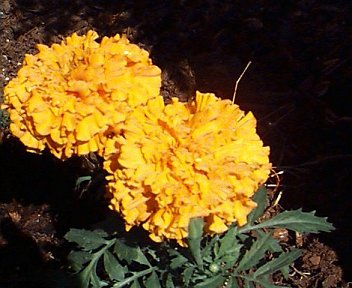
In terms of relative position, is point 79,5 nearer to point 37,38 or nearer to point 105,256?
point 37,38

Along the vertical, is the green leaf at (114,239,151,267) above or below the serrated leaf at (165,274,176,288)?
above

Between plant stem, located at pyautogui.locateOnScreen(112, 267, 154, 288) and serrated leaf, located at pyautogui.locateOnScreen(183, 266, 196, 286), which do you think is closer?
serrated leaf, located at pyautogui.locateOnScreen(183, 266, 196, 286)

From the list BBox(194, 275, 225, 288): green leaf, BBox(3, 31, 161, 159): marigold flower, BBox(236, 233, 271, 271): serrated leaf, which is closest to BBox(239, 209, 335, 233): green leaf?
BBox(236, 233, 271, 271): serrated leaf

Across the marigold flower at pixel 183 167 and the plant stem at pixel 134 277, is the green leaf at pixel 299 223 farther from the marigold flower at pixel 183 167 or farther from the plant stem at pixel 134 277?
the marigold flower at pixel 183 167

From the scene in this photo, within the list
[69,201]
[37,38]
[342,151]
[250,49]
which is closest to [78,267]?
[69,201]

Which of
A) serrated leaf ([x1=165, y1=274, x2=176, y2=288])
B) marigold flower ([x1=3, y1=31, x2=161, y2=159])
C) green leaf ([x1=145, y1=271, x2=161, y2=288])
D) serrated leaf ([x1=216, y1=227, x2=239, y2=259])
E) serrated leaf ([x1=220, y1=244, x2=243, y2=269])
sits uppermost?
marigold flower ([x1=3, y1=31, x2=161, y2=159])

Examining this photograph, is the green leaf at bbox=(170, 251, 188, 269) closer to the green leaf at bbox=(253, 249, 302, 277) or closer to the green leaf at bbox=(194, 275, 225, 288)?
the green leaf at bbox=(194, 275, 225, 288)

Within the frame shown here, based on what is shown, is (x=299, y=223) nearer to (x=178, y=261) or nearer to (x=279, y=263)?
(x=279, y=263)

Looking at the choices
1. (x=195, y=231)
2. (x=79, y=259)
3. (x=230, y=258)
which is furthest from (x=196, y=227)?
(x=79, y=259)

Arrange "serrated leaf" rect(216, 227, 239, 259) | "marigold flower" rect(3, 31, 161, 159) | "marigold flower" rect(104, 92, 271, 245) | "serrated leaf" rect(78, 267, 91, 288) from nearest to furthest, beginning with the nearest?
1. "marigold flower" rect(104, 92, 271, 245)
2. "marigold flower" rect(3, 31, 161, 159)
3. "serrated leaf" rect(216, 227, 239, 259)
4. "serrated leaf" rect(78, 267, 91, 288)
